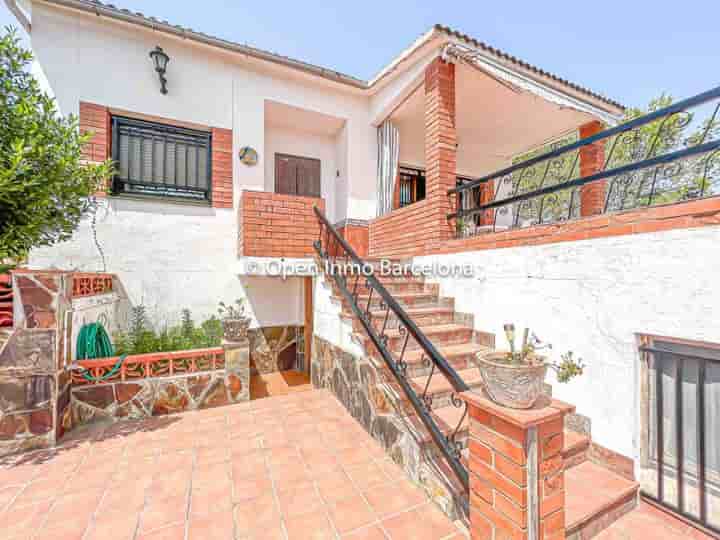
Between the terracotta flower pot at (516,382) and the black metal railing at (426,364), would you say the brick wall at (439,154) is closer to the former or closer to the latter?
the black metal railing at (426,364)

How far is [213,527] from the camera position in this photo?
214 cm

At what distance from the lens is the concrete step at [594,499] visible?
80.4 inches

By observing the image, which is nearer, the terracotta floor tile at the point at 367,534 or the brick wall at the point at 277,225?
the terracotta floor tile at the point at 367,534

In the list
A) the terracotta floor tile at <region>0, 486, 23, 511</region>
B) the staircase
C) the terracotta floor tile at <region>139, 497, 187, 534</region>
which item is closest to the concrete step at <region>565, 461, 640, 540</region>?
the staircase

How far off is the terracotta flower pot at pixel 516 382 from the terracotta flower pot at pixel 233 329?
3641 mm

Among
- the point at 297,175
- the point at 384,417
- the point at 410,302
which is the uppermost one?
the point at 297,175

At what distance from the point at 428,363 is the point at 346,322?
112cm

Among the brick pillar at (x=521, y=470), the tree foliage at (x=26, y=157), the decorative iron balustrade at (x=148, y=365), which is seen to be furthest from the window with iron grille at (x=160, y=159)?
the brick pillar at (x=521, y=470)

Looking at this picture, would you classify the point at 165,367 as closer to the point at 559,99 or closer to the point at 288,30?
the point at 288,30

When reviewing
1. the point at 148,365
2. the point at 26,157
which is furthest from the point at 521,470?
the point at 26,157

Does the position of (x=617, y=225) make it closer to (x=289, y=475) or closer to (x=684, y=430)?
(x=684, y=430)

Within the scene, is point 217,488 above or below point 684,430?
below

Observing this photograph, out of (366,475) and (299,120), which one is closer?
(366,475)

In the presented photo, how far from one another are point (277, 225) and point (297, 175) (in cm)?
244
